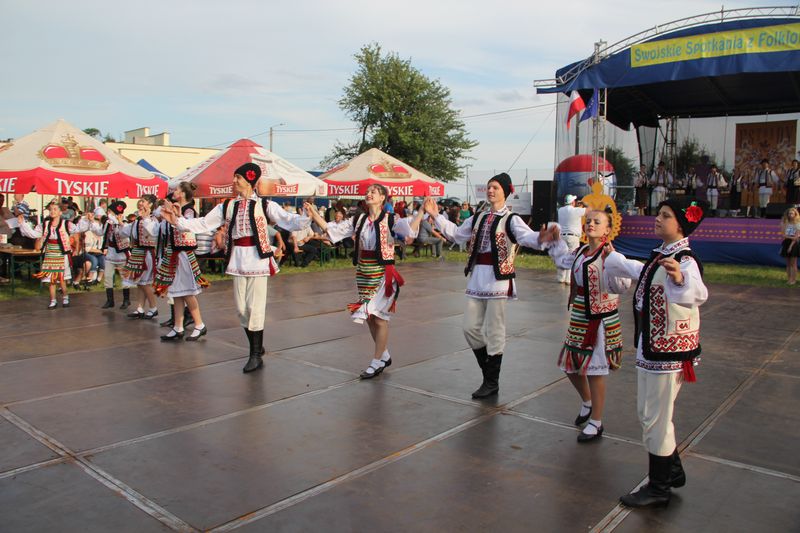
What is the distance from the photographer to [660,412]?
3.73m

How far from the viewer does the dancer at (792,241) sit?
14039 millimetres

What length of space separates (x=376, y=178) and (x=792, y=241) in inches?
416

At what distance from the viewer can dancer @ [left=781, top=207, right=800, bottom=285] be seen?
553 inches

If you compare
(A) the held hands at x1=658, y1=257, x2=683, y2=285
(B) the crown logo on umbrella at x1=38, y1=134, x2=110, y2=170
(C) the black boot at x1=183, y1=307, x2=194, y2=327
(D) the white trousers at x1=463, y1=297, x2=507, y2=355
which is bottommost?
(C) the black boot at x1=183, y1=307, x2=194, y2=327

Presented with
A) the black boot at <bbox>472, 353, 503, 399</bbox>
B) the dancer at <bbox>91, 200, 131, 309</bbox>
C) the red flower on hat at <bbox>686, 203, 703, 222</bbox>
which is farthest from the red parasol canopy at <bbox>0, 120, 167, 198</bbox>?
the red flower on hat at <bbox>686, 203, 703, 222</bbox>

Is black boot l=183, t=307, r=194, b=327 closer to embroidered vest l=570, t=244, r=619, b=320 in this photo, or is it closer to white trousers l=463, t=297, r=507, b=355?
white trousers l=463, t=297, r=507, b=355

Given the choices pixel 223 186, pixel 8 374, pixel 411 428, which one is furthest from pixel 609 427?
pixel 223 186

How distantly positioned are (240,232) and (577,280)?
3.62m

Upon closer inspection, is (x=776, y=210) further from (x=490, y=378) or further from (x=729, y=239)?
(x=490, y=378)

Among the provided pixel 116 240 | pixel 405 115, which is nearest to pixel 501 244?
pixel 116 240

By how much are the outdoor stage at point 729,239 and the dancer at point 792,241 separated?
259 centimetres

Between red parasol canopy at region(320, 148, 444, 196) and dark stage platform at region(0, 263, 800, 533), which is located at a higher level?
red parasol canopy at region(320, 148, 444, 196)

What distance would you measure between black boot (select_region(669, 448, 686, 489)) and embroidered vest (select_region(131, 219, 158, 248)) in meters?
7.42

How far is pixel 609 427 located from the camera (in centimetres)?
502
